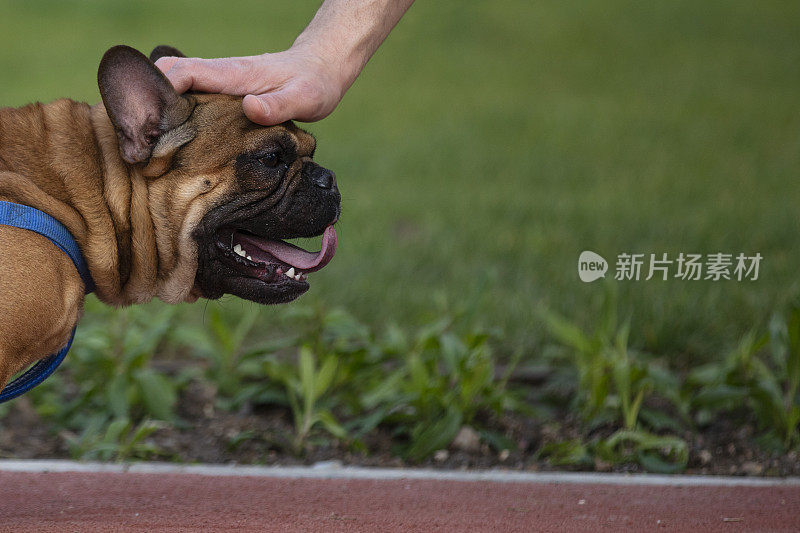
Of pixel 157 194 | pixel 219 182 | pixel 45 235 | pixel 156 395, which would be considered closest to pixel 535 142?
pixel 156 395

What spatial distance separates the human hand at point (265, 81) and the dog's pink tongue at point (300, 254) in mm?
464

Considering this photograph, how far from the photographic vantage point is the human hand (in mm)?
3287

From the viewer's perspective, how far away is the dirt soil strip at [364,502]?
2.99 meters

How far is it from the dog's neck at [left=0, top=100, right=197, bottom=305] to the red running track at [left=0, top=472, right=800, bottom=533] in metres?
0.74

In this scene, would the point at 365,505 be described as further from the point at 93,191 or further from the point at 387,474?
the point at 93,191

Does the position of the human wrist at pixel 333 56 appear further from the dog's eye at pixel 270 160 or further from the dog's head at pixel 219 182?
the dog's eye at pixel 270 160

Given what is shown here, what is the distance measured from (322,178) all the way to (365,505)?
119 cm

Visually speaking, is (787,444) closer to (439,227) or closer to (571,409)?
(571,409)

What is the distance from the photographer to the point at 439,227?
7211mm

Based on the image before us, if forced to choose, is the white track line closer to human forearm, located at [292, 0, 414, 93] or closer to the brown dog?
the brown dog

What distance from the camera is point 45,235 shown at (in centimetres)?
287

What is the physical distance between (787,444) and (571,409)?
3.14ft

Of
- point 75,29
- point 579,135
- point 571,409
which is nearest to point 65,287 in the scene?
point 571,409

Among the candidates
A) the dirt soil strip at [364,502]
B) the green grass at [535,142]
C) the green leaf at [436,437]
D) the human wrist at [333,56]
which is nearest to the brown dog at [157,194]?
the human wrist at [333,56]
